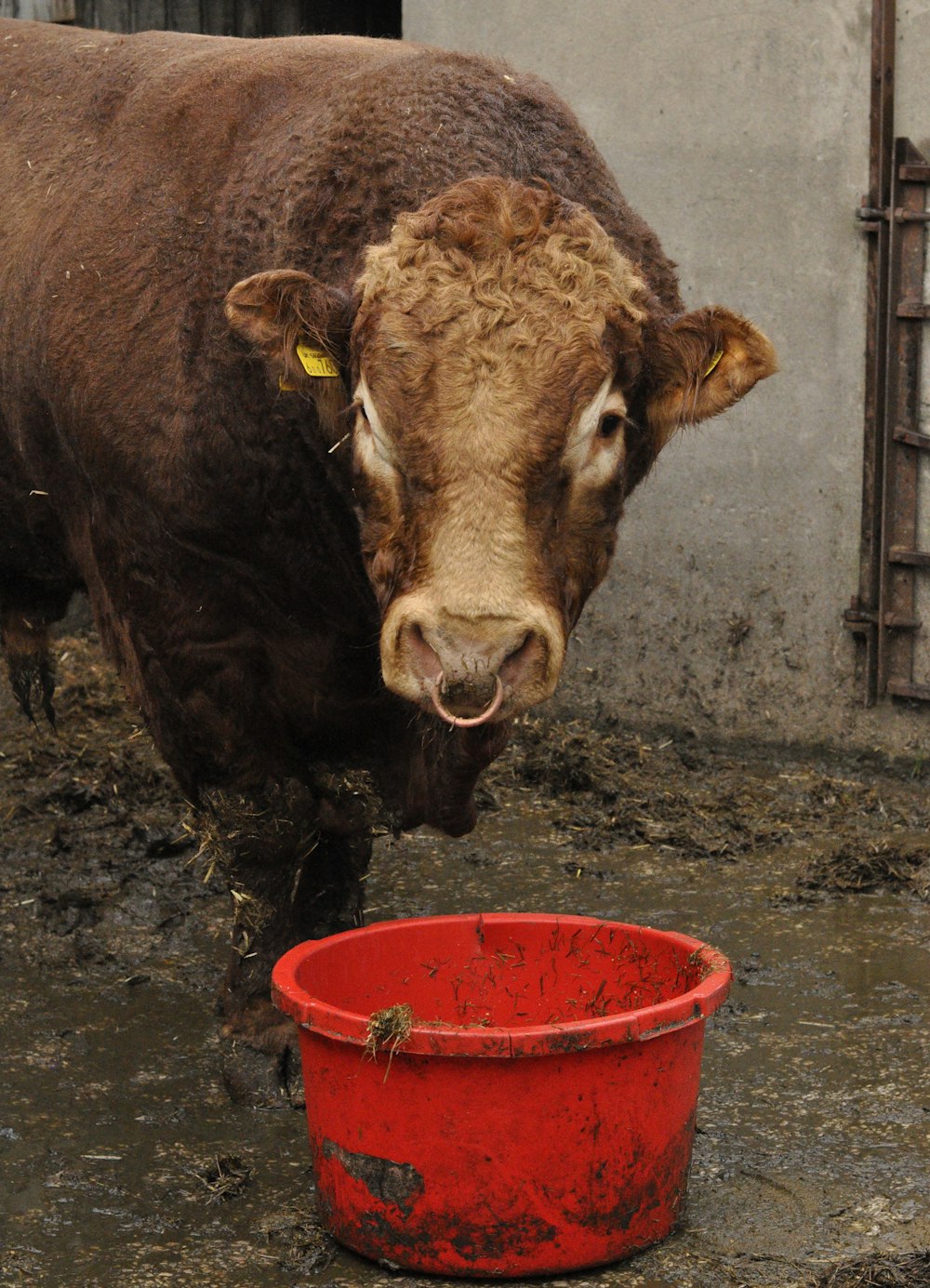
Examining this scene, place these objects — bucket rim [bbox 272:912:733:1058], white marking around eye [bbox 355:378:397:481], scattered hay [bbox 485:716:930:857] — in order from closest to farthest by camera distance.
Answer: bucket rim [bbox 272:912:733:1058], white marking around eye [bbox 355:378:397:481], scattered hay [bbox 485:716:930:857]

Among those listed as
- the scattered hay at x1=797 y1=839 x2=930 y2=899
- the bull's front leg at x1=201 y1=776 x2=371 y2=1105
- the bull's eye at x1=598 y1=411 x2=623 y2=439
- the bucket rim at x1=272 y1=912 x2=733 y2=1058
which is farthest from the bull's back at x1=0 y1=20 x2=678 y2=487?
the scattered hay at x1=797 y1=839 x2=930 y2=899

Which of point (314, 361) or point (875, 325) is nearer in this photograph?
point (314, 361)

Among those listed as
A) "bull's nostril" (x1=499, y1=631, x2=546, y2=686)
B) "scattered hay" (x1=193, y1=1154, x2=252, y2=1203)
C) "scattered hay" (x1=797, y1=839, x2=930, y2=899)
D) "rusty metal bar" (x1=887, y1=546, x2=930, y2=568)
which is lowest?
"scattered hay" (x1=193, y1=1154, x2=252, y2=1203)

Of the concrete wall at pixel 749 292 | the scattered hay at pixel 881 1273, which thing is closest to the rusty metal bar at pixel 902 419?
the concrete wall at pixel 749 292

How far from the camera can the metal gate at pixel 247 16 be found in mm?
7184

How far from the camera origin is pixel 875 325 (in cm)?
580

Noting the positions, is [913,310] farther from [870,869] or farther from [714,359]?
[714,359]

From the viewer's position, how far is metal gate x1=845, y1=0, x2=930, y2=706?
223 inches

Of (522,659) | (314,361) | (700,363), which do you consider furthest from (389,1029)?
(700,363)

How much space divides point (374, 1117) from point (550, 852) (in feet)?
8.01

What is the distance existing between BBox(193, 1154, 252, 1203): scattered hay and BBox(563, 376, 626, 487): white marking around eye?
1.44 metres

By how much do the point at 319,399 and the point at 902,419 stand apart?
309 cm

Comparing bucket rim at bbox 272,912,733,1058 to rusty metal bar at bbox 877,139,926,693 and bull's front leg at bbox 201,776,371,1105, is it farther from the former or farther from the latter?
rusty metal bar at bbox 877,139,926,693

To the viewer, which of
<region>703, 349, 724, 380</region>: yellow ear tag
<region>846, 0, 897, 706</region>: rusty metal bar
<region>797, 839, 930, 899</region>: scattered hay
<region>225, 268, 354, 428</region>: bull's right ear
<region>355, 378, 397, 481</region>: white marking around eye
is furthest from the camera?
<region>846, 0, 897, 706</region>: rusty metal bar
